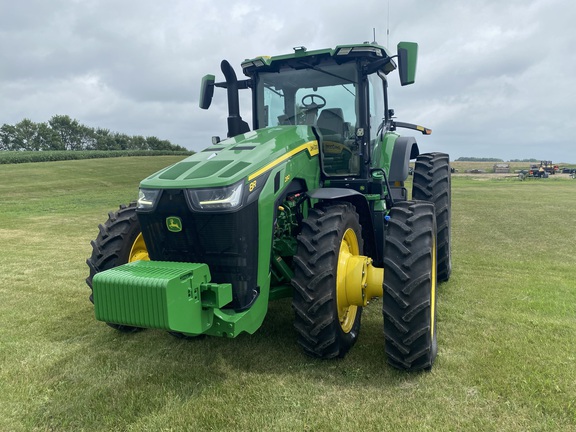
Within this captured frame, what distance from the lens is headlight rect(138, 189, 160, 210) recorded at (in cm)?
341

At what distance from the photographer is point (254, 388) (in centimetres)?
329

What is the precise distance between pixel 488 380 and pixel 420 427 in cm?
87

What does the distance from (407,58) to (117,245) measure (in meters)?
3.41

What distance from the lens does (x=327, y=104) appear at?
15.6 feet

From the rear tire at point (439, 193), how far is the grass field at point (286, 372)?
1.56 ft

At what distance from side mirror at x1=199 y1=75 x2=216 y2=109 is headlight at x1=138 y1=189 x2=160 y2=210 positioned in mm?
1962

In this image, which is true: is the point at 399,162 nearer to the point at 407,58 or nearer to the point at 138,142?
the point at 407,58

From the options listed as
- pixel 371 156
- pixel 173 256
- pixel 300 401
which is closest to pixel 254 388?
pixel 300 401

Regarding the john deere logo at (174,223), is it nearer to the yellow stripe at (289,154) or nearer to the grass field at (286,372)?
the yellow stripe at (289,154)

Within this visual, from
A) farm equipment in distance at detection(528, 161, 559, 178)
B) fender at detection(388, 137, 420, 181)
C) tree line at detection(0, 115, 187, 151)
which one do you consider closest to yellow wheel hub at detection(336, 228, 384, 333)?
fender at detection(388, 137, 420, 181)

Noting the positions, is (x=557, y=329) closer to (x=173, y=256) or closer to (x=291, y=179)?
(x=291, y=179)

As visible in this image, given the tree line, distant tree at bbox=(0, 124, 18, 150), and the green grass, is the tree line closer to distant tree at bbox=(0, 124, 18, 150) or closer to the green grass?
distant tree at bbox=(0, 124, 18, 150)

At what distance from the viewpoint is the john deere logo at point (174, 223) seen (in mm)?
3340

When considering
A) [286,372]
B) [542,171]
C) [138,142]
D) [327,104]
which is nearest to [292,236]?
[286,372]
